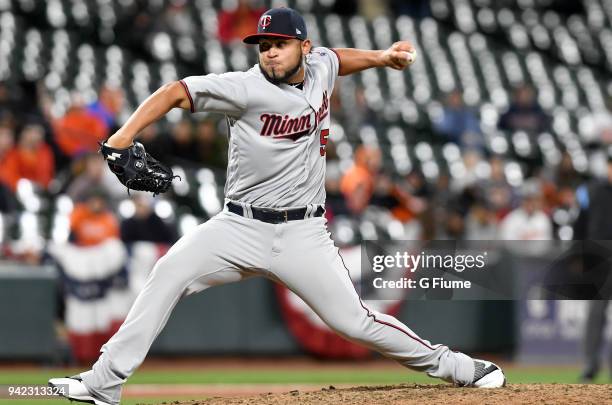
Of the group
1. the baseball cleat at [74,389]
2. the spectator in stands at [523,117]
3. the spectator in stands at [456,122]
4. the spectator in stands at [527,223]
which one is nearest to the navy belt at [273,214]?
the baseball cleat at [74,389]

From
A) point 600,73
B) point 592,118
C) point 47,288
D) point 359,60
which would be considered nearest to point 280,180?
point 359,60

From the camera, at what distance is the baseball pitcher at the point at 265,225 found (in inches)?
208

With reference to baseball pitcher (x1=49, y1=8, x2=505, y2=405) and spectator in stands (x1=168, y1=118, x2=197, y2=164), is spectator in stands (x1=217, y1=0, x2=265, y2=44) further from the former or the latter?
baseball pitcher (x1=49, y1=8, x2=505, y2=405)

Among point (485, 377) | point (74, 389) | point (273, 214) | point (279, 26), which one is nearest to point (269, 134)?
point (273, 214)

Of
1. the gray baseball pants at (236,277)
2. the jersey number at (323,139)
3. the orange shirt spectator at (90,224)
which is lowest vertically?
the gray baseball pants at (236,277)

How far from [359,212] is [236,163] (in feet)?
21.1

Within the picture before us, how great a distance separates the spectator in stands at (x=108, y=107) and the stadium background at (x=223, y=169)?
21 millimetres

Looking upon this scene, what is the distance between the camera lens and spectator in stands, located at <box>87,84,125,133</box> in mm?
11922

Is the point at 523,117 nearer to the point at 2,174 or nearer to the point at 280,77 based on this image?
the point at 2,174

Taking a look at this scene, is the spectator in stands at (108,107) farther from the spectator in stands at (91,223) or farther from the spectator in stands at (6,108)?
the spectator in stands at (91,223)

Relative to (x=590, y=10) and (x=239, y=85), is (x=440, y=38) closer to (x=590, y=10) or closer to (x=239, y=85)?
(x=590, y=10)

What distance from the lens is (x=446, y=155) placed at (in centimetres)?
1421

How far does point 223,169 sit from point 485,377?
6911 mm

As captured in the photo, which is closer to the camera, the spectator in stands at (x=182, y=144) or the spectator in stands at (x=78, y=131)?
the spectator in stands at (x=78, y=131)
